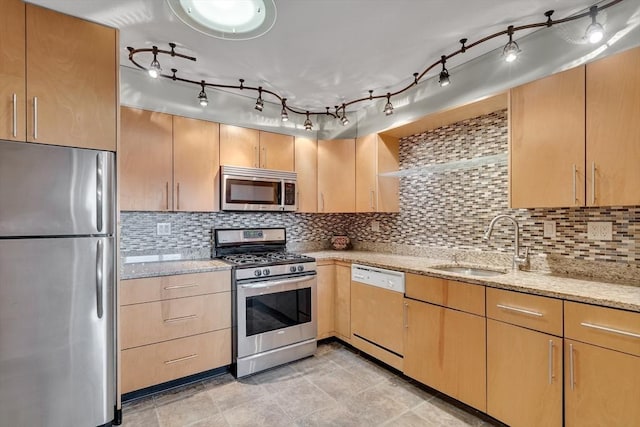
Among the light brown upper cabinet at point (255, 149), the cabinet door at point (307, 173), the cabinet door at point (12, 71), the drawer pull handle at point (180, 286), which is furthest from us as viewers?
the cabinet door at point (307, 173)

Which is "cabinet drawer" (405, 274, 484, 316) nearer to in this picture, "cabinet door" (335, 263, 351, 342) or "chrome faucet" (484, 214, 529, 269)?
"chrome faucet" (484, 214, 529, 269)

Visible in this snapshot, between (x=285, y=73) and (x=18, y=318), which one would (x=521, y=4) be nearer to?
(x=285, y=73)

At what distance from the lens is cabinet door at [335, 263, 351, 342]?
2877mm

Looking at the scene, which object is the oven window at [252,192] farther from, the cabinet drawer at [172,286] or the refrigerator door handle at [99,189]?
the refrigerator door handle at [99,189]

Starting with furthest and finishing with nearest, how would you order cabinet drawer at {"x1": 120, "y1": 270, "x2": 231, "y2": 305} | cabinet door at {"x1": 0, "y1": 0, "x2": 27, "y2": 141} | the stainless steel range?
the stainless steel range
cabinet drawer at {"x1": 120, "y1": 270, "x2": 231, "y2": 305}
cabinet door at {"x1": 0, "y1": 0, "x2": 27, "y2": 141}

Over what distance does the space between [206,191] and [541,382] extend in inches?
105

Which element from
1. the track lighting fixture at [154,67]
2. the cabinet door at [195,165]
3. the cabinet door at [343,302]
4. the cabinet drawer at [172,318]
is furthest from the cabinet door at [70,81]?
the cabinet door at [343,302]

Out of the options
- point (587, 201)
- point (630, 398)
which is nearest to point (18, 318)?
point (630, 398)

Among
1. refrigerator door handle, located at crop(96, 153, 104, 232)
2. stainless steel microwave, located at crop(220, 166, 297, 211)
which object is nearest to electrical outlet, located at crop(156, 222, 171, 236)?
stainless steel microwave, located at crop(220, 166, 297, 211)

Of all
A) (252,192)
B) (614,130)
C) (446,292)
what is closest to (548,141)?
(614,130)

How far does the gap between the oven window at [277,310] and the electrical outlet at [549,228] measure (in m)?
1.91

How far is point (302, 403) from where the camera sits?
2.08m

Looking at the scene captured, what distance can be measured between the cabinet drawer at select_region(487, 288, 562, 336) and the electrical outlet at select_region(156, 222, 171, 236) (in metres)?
2.58

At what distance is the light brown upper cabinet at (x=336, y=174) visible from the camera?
10.8 ft
